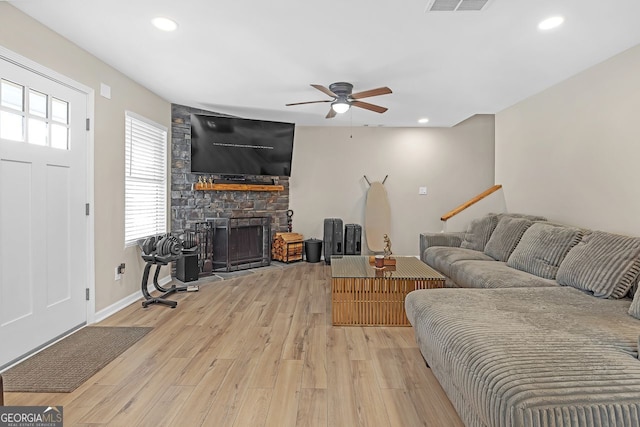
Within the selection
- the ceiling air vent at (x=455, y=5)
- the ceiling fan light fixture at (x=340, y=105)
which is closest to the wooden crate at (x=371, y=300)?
the ceiling fan light fixture at (x=340, y=105)

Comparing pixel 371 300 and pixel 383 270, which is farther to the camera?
pixel 383 270

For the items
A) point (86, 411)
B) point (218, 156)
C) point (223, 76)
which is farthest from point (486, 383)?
point (218, 156)

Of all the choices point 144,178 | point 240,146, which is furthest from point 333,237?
point 144,178

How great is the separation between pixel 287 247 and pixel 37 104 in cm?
387

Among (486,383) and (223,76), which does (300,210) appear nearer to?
(223,76)

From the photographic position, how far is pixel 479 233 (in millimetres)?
4562

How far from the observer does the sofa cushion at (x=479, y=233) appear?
447cm

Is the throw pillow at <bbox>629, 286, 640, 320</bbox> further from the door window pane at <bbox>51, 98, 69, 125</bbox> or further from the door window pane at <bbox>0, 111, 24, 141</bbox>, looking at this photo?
the door window pane at <bbox>51, 98, 69, 125</bbox>

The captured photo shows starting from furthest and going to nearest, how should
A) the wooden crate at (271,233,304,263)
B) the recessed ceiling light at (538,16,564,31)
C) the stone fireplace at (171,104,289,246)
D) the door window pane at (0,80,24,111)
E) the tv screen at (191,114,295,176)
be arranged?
the wooden crate at (271,233,304,263), the tv screen at (191,114,295,176), the stone fireplace at (171,104,289,246), the recessed ceiling light at (538,16,564,31), the door window pane at (0,80,24,111)

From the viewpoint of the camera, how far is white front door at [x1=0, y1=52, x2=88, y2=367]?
2.34 metres

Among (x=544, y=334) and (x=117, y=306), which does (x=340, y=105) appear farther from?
(x=117, y=306)

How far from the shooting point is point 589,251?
271 cm

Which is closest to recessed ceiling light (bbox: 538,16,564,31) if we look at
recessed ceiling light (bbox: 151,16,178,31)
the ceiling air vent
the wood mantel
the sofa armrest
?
the ceiling air vent

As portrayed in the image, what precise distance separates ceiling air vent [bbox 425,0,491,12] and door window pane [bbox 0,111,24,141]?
113 inches
